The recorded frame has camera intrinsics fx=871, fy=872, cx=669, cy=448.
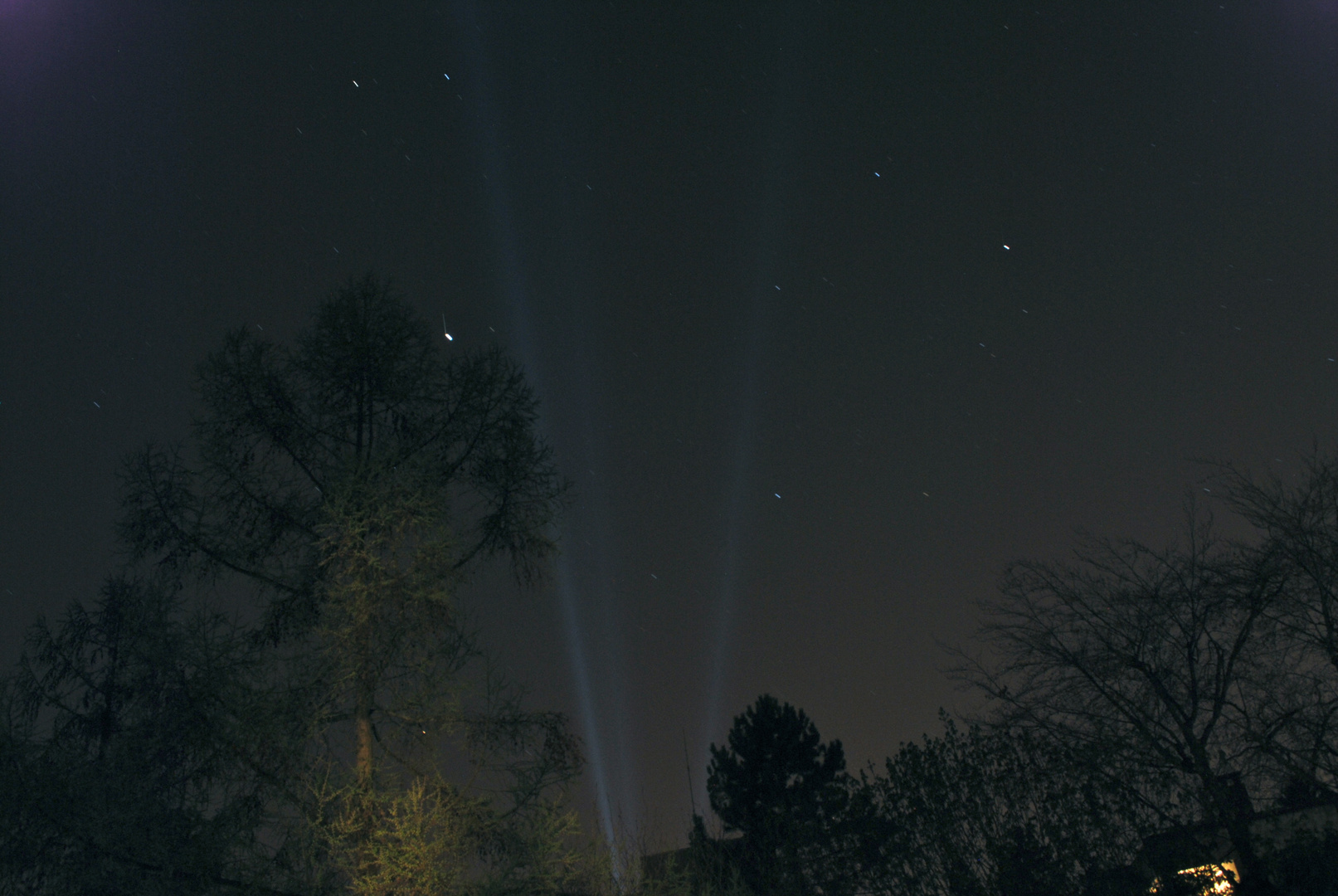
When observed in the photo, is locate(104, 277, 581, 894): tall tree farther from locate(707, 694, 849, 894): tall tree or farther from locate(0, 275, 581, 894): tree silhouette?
locate(707, 694, 849, 894): tall tree

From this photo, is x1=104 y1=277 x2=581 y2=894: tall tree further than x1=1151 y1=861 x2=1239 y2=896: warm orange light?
No

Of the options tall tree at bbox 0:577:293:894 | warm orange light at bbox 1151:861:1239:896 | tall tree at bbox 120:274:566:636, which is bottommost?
warm orange light at bbox 1151:861:1239:896

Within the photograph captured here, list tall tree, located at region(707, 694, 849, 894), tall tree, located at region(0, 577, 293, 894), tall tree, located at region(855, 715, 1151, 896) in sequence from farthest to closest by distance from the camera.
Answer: tall tree, located at region(707, 694, 849, 894), tall tree, located at region(855, 715, 1151, 896), tall tree, located at region(0, 577, 293, 894)

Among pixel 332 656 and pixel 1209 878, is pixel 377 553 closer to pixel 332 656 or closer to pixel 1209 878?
pixel 332 656

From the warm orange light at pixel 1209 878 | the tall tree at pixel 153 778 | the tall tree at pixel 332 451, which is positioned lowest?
the warm orange light at pixel 1209 878

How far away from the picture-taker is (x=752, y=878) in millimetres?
14148

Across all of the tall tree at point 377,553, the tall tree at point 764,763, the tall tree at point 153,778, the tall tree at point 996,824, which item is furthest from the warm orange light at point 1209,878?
the tall tree at point 764,763

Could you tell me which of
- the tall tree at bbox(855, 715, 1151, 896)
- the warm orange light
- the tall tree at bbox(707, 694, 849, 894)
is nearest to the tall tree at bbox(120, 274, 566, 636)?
the tall tree at bbox(855, 715, 1151, 896)

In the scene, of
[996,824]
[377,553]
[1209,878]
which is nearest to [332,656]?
[377,553]

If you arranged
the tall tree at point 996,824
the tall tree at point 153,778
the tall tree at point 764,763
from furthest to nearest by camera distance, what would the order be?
1. the tall tree at point 764,763
2. the tall tree at point 996,824
3. the tall tree at point 153,778

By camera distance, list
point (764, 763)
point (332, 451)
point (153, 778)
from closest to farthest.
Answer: point (153, 778) → point (332, 451) → point (764, 763)

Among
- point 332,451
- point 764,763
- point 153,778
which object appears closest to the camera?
point 153,778

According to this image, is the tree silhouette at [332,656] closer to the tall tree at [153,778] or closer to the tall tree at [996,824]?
the tall tree at [153,778]

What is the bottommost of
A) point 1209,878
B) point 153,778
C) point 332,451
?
point 1209,878
